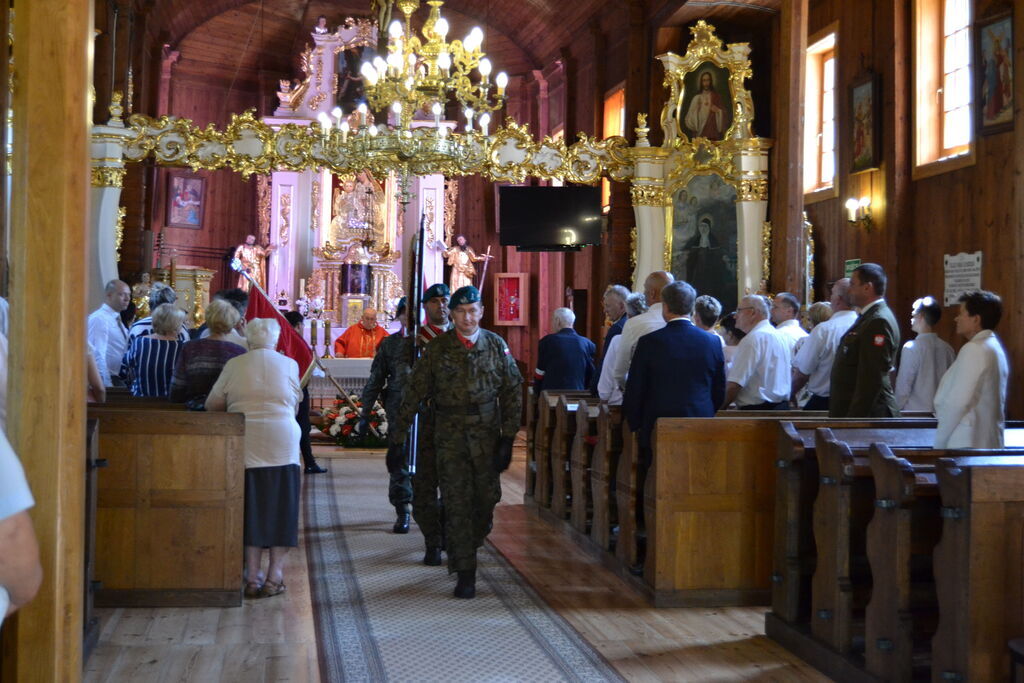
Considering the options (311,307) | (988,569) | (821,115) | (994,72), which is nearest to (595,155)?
(821,115)

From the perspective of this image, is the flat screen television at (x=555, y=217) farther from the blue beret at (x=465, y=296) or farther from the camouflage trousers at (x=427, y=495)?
the blue beret at (x=465, y=296)

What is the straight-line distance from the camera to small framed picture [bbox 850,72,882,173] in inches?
451

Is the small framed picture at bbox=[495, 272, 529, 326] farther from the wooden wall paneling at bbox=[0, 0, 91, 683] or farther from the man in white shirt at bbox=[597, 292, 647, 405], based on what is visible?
the wooden wall paneling at bbox=[0, 0, 91, 683]

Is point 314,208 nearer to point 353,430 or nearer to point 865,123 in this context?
point 353,430

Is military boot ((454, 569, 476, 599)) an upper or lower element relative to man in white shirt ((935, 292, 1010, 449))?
lower

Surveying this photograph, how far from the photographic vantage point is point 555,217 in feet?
50.6

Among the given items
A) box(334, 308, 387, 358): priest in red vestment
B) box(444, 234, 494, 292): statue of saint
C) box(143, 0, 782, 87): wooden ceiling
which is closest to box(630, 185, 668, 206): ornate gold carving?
box(334, 308, 387, 358): priest in red vestment

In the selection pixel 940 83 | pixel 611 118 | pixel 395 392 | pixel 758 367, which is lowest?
pixel 395 392

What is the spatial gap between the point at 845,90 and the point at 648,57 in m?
3.66

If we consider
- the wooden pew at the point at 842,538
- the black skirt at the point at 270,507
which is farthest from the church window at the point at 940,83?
the black skirt at the point at 270,507

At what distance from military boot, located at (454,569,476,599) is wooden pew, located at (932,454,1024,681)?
274 cm

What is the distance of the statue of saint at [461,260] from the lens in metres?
20.2

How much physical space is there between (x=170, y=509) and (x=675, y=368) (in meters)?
2.67

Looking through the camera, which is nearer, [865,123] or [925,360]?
[925,360]
